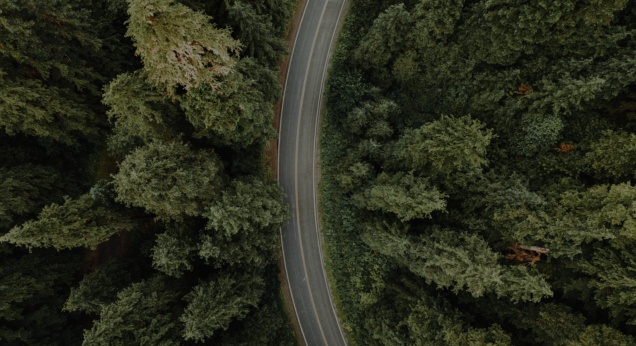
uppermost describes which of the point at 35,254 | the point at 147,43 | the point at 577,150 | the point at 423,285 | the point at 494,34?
the point at 494,34

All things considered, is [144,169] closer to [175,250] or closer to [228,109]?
[175,250]

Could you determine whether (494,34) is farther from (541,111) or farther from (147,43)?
(147,43)

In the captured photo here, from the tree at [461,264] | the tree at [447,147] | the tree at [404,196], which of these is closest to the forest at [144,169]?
the tree at [404,196]

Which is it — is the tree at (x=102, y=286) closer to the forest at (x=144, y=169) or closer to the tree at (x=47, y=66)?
the forest at (x=144, y=169)

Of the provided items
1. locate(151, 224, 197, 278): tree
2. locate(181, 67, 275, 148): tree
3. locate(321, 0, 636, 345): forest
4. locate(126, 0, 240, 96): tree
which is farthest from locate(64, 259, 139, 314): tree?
locate(321, 0, 636, 345): forest

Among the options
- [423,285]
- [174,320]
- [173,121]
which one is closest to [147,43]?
[173,121]

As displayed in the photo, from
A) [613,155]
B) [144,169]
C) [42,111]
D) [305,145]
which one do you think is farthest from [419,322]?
[42,111]
